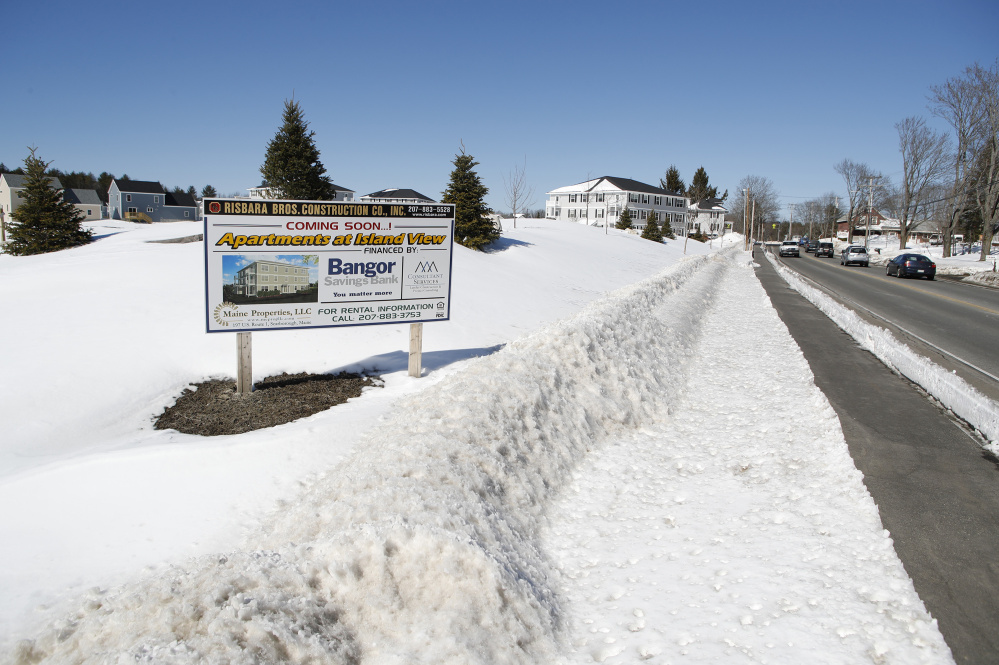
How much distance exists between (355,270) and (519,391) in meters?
3.21

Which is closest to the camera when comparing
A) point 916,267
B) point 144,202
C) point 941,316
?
point 941,316

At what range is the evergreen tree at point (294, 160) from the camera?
29.6 m

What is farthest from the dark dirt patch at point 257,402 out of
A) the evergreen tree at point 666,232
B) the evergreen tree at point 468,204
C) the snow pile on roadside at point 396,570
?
the evergreen tree at point 666,232

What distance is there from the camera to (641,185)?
318 feet

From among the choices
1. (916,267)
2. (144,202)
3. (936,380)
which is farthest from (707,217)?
(936,380)

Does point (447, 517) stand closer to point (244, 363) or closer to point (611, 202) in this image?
point (244, 363)

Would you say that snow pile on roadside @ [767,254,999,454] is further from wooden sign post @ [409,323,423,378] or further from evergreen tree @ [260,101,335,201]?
evergreen tree @ [260,101,335,201]

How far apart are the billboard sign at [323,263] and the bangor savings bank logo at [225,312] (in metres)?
0.01

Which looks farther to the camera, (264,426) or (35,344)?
(35,344)

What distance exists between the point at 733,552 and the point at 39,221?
104 ft

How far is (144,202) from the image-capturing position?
82.8m

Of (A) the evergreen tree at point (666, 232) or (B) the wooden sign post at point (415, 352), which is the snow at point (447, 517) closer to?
(B) the wooden sign post at point (415, 352)

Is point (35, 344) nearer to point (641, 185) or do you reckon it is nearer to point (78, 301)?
point (78, 301)

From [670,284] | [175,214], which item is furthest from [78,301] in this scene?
[175,214]
